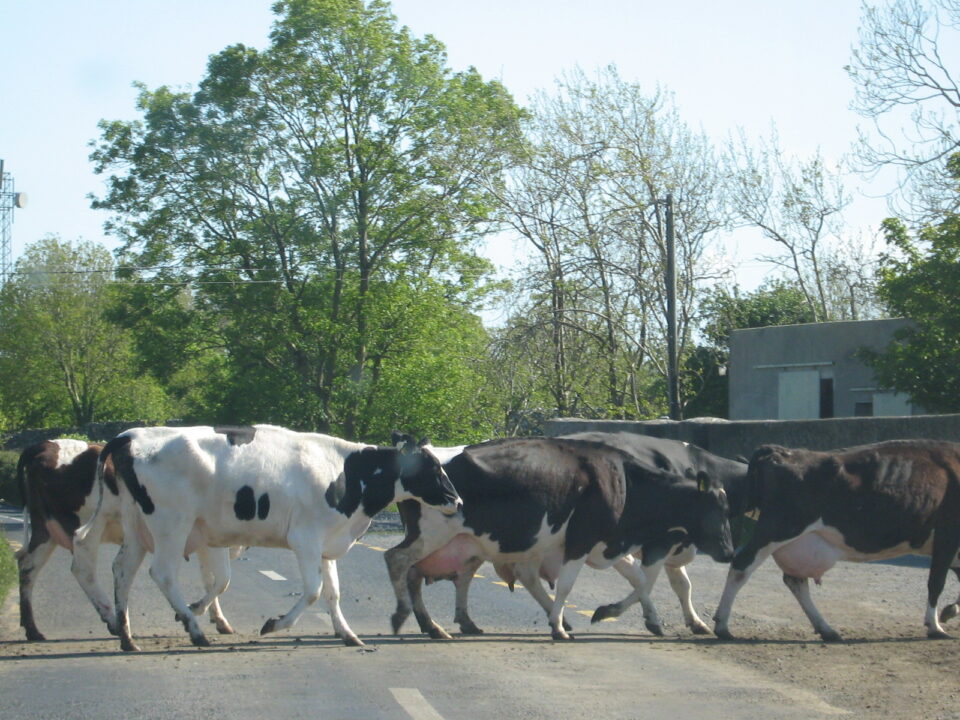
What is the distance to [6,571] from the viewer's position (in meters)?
16.3

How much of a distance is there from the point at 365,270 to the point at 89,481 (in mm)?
33188

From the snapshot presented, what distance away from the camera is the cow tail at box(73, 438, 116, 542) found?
1134 centimetres

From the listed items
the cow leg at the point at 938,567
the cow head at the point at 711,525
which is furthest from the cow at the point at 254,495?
the cow leg at the point at 938,567

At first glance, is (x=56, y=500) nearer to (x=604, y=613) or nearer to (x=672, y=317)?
(x=604, y=613)

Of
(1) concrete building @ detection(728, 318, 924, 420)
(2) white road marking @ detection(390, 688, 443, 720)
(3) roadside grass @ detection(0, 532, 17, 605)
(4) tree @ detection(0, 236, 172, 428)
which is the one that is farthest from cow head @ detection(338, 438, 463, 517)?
(4) tree @ detection(0, 236, 172, 428)

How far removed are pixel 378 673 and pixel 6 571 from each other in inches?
339

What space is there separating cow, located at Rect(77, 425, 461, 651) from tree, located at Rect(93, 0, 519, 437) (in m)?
32.9

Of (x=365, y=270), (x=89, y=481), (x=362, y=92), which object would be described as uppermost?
(x=362, y=92)

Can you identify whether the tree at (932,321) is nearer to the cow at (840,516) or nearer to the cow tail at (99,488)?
the cow at (840,516)

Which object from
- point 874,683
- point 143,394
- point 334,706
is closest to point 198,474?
point 334,706

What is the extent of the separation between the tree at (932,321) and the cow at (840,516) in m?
17.6

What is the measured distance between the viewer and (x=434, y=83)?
4531 cm

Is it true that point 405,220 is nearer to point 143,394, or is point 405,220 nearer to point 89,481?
point 89,481

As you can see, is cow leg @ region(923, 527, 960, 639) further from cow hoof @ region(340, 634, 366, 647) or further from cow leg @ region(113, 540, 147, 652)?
cow leg @ region(113, 540, 147, 652)
